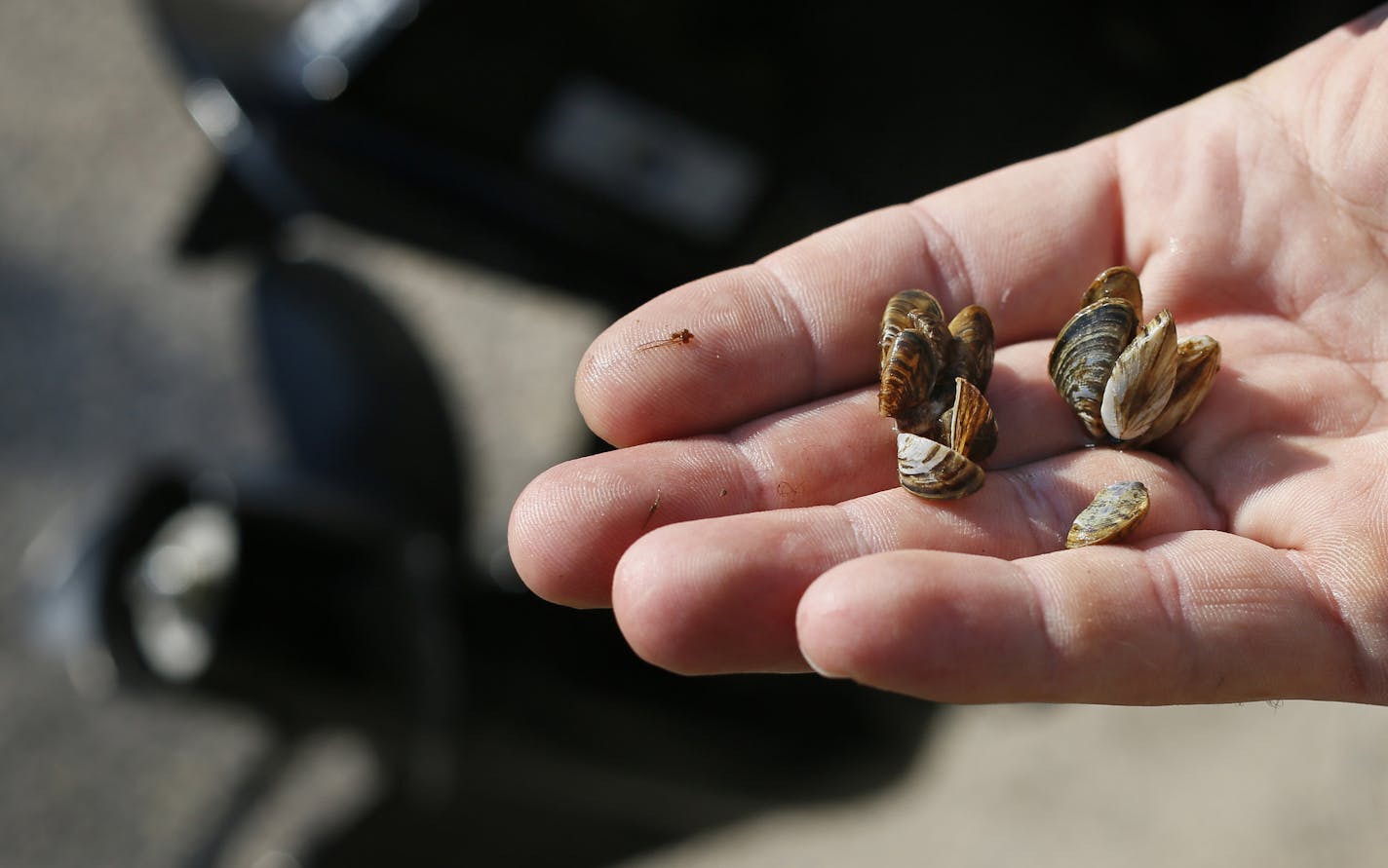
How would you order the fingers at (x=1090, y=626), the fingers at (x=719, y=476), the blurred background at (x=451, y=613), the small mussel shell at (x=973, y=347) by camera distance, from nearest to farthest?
the fingers at (x=1090, y=626) < the fingers at (x=719, y=476) < the small mussel shell at (x=973, y=347) < the blurred background at (x=451, y=613)

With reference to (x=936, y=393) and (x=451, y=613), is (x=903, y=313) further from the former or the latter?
(x=451, y=613)

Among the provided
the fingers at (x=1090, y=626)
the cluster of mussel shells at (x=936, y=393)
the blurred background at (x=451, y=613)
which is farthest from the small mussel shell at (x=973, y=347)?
the blurred background at (x=451, y=613)

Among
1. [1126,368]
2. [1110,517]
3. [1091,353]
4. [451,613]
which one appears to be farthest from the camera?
[451,613]

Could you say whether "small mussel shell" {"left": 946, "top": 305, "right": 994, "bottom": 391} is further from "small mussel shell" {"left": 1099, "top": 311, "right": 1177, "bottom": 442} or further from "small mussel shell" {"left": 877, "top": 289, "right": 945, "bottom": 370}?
"small mussel shell" {"left": 1099, "top": 311, "right": 1177, "bottom": 442}

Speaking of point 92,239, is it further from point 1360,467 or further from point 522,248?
point 1360,467

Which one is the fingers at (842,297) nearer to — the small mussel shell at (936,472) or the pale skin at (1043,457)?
the pale skin at (1043,457)

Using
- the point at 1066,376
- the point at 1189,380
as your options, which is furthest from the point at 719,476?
the point at 1189,380
